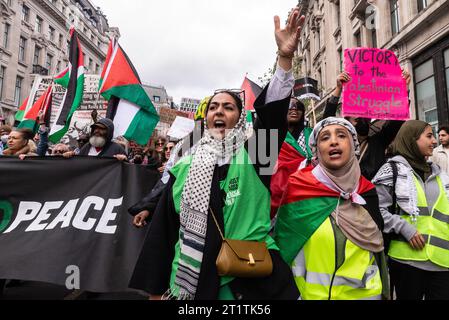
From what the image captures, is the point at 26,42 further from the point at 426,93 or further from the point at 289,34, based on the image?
the point at 289,34

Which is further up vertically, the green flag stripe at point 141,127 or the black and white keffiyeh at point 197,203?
the green flag stripe at point 141,127

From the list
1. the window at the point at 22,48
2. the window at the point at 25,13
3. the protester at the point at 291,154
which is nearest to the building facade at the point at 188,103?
the protester at the point at 291,154

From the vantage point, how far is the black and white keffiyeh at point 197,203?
1592mm

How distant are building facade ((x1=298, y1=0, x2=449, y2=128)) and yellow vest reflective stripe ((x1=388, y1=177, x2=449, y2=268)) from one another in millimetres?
8060

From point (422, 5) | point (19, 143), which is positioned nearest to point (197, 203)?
point (19, 143)

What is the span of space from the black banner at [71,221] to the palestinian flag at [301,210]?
2048 millimetres

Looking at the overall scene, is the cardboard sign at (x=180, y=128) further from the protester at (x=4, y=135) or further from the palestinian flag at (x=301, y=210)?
the palestinian flag at (x=301, y=210)

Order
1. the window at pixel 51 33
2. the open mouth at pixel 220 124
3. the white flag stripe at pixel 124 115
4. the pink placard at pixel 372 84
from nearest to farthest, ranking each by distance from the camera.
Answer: the open mouth at pixel 220 124
the pink placard at pixel 372 84
the white flag stripe at pixel 124 115
the window at pixel 51 33

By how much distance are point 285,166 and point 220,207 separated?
1031mm

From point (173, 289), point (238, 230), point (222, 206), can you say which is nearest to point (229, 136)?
point (222, 206)

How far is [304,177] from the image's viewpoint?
2037 millimetres

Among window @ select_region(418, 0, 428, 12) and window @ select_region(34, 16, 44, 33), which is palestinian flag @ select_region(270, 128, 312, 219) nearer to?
window @ select_region(418, 0, 428, 12)

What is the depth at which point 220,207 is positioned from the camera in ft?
5.46

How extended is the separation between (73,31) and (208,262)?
5.21m
